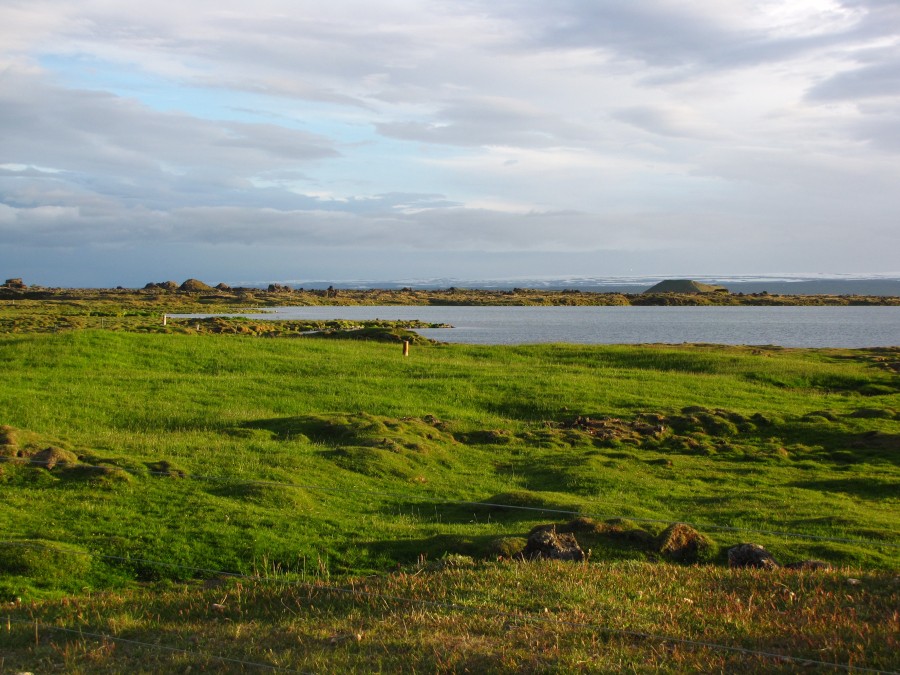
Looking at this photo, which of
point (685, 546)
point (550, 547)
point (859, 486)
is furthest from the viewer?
point (859, 486)

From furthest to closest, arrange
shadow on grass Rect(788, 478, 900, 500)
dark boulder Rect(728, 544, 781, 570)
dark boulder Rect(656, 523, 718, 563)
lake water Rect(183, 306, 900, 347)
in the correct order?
lake water Rect(183, 306, 900, 347) < shadow on grass Rect(788, 478, 900, 500) < dark boulder Rect(656, 523, 718, 563) < dark boulder Rect(728, 544, 781, 570)

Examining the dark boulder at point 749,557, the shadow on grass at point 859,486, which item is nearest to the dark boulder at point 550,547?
the dark boulder at point 749,557

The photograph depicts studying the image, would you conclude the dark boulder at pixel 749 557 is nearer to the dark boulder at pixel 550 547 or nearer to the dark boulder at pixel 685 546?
the dark boulder at pixel 685 546

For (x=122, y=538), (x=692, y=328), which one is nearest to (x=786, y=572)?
(x=122, y=538)

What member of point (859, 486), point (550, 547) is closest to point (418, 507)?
point (550, 547)

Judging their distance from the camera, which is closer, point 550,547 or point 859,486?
point 550,547

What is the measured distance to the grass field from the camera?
894 centimetres

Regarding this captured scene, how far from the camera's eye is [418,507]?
842 inches

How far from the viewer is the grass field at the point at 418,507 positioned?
894cm

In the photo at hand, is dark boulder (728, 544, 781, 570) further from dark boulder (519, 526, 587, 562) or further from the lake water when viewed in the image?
the lake water

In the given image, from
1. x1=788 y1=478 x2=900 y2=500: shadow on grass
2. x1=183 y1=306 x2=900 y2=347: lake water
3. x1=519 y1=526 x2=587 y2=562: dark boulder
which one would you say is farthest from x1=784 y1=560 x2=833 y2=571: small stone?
x1=183 y1=306 x2=900 y2=347: lake water

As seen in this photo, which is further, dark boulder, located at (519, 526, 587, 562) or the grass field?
dark boulder, located at (519, 526, 587, 562)

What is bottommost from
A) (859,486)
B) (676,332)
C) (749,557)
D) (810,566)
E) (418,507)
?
(859,486)

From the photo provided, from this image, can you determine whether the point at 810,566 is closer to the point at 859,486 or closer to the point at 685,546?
the point at 685,546
